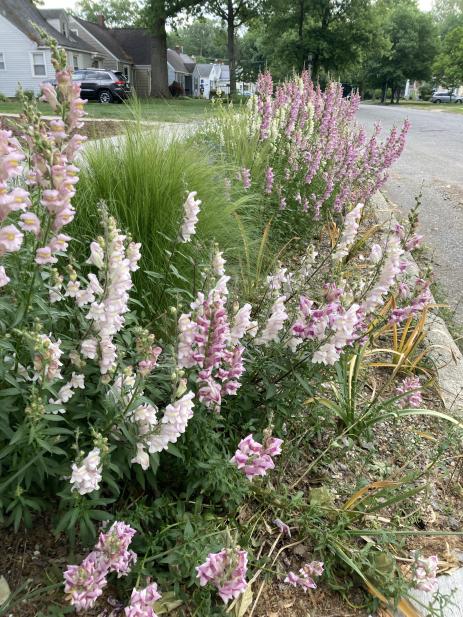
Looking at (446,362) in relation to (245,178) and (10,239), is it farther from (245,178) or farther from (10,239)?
(10,239)

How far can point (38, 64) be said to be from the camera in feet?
118

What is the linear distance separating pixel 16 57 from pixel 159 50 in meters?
10.4

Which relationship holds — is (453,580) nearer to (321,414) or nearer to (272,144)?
(321,414)

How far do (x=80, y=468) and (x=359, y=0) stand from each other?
48.5m

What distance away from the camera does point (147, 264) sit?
127 inches

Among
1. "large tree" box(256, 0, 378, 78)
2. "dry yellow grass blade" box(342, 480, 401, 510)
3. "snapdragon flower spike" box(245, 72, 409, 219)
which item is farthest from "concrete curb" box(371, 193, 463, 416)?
"large tree" box(256, 0, 378, 78)

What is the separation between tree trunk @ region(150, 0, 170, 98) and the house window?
798 centimetres

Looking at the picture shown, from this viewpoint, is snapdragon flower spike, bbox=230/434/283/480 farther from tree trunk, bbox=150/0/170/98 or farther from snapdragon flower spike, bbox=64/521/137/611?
tree trunk, bbox=150/0/170/98

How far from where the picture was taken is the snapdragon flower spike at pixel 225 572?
1.49 metres

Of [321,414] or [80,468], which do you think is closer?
[80,468]

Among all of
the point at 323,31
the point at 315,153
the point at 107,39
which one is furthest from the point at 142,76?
the point at 315,153

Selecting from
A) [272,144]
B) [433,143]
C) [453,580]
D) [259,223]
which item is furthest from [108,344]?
[433,143]

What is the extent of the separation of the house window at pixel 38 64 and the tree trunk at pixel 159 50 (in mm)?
7985

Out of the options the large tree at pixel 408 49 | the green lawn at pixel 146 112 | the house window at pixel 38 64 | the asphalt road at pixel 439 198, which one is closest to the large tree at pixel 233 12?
the house window at pixel 38 64
